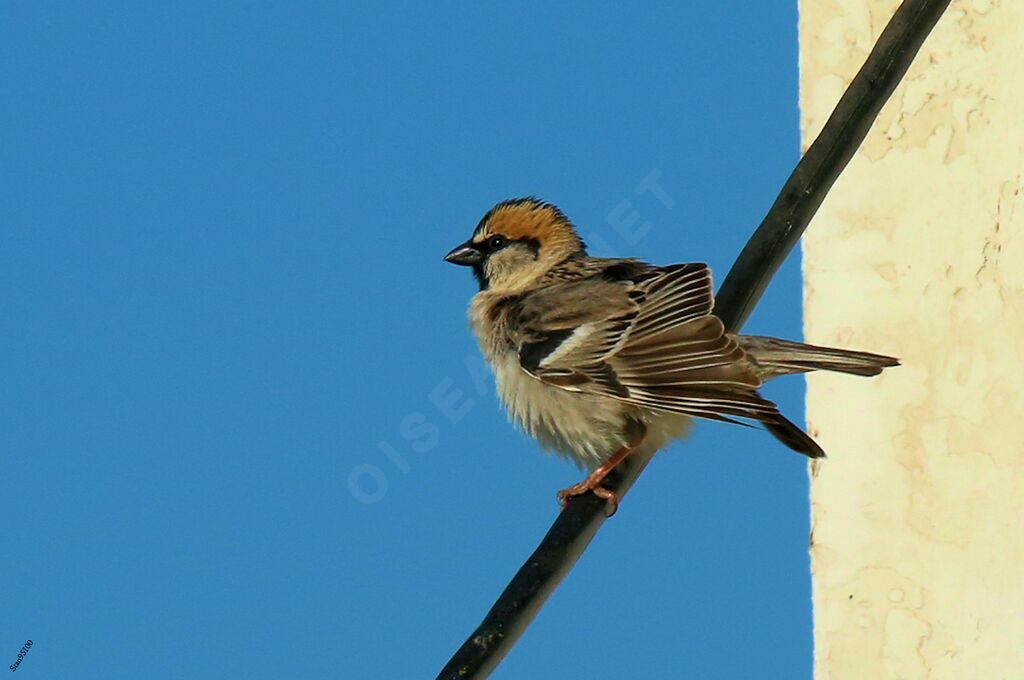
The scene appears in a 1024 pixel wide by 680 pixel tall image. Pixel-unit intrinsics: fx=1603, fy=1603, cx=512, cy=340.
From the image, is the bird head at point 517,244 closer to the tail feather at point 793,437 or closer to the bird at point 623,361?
the bird at point 623,361

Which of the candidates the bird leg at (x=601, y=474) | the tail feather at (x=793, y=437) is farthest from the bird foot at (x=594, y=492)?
the tail feather at (x=793, y=437)

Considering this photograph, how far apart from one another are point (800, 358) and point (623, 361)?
1.52 ft

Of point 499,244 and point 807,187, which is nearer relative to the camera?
point 807,187

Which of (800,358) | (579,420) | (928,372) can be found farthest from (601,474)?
(928,372)

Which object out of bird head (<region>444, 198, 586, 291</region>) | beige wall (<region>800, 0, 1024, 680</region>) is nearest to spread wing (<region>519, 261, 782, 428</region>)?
bird head (<region>444, 198, 586, 291</region>)

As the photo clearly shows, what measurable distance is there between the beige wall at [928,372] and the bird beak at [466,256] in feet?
4.53

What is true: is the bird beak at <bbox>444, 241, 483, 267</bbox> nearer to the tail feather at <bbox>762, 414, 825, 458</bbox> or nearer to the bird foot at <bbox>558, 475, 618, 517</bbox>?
the bird foot at <bbox>558, 475, 618, 517</bbox>

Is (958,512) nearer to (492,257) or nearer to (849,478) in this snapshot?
(849,478)

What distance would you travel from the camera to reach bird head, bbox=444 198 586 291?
4.91 metres

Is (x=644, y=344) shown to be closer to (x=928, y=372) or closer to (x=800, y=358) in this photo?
(x=800, y=358)

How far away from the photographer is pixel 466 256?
499cm

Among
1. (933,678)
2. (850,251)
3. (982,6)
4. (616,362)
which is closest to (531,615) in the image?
(616,362)

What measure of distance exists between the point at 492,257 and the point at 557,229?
0.72ft

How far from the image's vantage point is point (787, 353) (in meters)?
4.08
